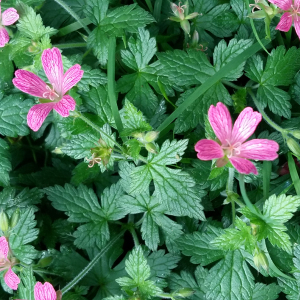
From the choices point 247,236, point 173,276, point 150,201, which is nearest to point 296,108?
point 247,236

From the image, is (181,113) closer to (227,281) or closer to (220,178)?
(220,178)

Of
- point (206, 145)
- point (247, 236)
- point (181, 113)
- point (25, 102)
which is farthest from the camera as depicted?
point (25, 102)

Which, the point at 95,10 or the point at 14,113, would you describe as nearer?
the point at 95,10

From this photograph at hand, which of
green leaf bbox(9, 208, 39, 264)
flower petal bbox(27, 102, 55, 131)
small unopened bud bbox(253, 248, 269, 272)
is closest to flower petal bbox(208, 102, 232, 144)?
small unopened bud bbox(253, 248, 269, 272)

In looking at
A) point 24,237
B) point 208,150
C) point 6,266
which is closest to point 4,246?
point 6,266

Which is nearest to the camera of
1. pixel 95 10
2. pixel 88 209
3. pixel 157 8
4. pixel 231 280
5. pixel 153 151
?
pixel 153 151

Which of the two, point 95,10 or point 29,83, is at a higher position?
point 95,10

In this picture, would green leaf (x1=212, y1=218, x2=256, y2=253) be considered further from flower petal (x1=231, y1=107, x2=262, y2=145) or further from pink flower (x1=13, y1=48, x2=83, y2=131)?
pink flower (x1=13, y1=48, x2=83, y2=131)

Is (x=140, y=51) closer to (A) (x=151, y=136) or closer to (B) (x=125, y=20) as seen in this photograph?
(B) (x=125, y=20)
